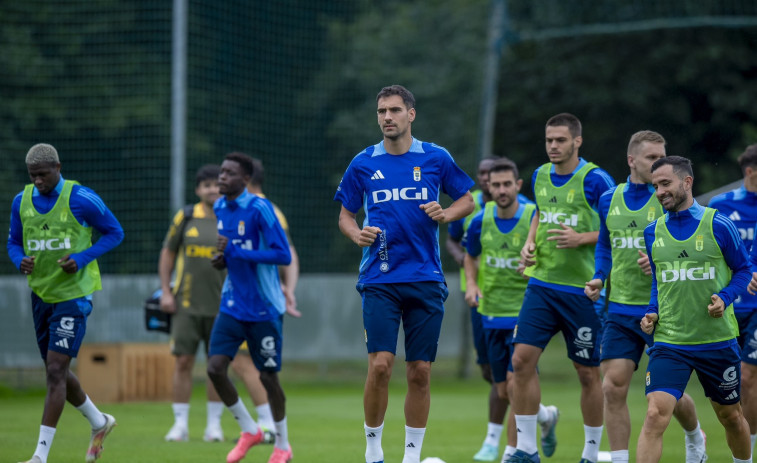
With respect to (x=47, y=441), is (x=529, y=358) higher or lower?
higher

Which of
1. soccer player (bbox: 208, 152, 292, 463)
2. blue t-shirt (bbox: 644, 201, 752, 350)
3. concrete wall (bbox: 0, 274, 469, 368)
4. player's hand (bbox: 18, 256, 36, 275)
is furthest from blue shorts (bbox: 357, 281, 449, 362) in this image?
concrete wall (bbox: 0, 274, 469, 368)

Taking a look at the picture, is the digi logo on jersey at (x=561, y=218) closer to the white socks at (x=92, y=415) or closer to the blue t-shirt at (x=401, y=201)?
the blue t-shirt at (x=401, y=201)

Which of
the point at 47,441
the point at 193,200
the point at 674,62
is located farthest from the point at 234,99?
the point at 47,441

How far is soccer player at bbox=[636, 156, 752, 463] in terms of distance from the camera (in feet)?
23.2

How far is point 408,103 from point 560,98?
20.1 meters

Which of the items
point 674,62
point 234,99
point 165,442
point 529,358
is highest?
point 674,62

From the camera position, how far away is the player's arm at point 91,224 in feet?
28.8

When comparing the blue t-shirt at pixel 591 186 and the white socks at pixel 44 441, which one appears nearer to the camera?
the white socks at pixel 44 441

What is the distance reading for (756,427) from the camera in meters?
9.03

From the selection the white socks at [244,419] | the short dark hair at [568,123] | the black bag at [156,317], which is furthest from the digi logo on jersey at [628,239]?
the black bag at [156,317]

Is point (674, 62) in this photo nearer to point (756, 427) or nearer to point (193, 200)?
point (193, 200)

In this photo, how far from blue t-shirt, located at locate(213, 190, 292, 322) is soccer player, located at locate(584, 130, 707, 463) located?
9.16 ft

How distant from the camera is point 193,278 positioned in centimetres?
1232

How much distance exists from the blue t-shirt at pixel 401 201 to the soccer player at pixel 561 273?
125 centimetres
